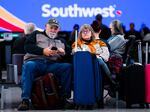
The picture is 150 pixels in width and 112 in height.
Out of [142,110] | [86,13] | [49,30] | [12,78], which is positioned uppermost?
[86,13]

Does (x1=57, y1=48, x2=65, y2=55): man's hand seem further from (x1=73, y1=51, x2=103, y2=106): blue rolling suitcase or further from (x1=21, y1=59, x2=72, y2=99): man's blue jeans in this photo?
(x1=73, y1=51, x2=103, y2=106): blue rolling suitcase

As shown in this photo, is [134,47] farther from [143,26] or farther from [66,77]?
[143,26]

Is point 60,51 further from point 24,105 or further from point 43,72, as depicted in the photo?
point 24,105

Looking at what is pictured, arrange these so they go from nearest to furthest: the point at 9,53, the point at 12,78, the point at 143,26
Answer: the point at 12,78, the point at 9,53, the point at 143,26

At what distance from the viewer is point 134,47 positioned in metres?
7.73

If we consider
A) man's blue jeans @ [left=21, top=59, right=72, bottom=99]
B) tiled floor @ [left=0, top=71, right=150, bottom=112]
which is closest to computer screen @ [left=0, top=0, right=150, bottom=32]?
tiled floor @ [left=0, top=71, right=150, bottom=112]

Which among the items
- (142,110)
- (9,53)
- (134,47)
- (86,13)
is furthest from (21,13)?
(142,110)

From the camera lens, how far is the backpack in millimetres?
6105

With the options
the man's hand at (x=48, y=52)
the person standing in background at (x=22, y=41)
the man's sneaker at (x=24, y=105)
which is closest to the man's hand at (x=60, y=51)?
the man's hand at (x=48, y=52)

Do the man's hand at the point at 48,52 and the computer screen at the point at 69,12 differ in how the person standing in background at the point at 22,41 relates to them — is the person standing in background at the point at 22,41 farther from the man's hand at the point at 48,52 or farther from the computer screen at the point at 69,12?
the computer screen at the point at 69,12

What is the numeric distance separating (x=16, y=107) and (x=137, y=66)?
5.30 ft

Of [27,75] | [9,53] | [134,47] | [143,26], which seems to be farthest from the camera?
[143,26]

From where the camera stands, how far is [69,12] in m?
11.5

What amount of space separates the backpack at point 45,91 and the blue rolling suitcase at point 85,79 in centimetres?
26
